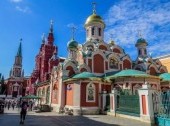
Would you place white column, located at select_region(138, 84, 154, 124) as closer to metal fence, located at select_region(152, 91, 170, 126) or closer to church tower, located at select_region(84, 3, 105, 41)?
metal fence, located at select_region(152, 91, 170, 126)

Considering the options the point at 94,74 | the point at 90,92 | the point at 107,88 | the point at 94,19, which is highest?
the point at 94,19

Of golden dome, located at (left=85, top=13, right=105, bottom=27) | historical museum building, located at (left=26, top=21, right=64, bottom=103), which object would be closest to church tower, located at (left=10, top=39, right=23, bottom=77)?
historical museum building, located at (left=26, top=21, right=64, bottom=103)

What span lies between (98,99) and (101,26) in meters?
13.0

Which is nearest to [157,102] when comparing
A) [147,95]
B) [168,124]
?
[147,95]

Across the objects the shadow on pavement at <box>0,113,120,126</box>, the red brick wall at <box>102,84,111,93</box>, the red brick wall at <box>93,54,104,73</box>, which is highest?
the red brick wall at <box>93,54,104,73</box>

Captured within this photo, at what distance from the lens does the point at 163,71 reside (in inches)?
1212

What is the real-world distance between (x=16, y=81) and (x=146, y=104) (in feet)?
174

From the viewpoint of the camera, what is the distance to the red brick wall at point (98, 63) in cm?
2544

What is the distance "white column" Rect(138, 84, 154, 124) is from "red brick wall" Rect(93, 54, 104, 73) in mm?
11705

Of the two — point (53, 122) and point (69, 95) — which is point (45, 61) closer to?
point (69, 95)

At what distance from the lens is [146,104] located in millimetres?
13156

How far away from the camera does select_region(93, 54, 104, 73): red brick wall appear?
25.4 meters

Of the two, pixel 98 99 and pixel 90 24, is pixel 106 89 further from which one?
pixel 90 24

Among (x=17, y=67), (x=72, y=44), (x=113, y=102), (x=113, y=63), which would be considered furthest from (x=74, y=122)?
(x=17, y=67)
